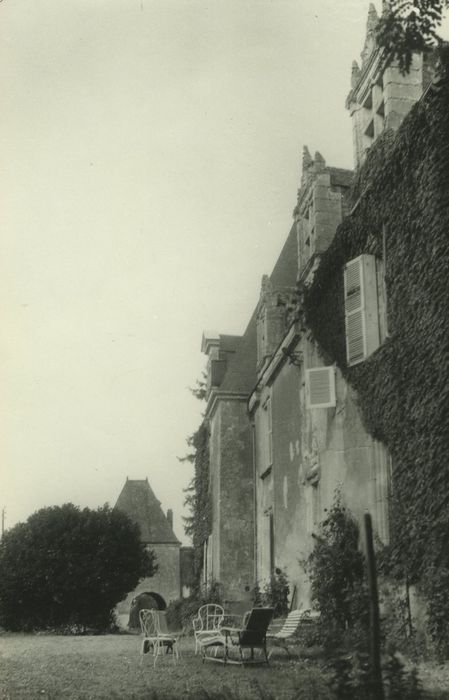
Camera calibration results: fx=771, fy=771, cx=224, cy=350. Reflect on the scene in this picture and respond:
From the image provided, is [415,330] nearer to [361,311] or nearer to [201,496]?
[361,311]

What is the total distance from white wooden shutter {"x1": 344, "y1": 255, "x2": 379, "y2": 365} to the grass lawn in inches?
186

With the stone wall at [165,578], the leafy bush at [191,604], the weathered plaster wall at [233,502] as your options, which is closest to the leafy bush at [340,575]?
the leafy bush at [191,604]

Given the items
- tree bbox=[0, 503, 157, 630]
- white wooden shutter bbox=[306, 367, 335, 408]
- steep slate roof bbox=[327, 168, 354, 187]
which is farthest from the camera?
A: tree bbox=[0, 503, 157, 630]

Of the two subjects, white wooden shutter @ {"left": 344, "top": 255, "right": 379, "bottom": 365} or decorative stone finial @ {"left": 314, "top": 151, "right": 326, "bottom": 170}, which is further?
decorative stone finial @ {"left": 314, "top": 151, "right": 326, "bottom": 170}

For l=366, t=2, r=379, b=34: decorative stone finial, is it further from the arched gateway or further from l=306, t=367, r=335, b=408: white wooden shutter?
the arched gateway

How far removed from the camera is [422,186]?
10328mm

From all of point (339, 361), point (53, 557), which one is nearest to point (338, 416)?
point (339, 361)

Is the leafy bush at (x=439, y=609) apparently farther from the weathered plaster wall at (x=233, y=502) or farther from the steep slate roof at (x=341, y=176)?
the weathered plaster wall at (x=233, y=502)

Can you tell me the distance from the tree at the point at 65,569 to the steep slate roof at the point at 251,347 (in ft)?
23.4

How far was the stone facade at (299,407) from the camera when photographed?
40.6 feet

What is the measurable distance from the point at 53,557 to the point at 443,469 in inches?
729

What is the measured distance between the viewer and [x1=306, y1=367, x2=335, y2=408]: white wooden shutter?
44.3 ft

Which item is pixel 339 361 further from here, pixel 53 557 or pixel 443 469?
pixel 53 557

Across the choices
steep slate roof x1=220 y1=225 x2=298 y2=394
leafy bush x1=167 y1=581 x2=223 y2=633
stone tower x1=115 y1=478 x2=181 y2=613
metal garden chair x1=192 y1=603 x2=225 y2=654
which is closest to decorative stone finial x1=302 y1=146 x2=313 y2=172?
steep slate roof x1=220 y1=225 x2=298 y2=394
